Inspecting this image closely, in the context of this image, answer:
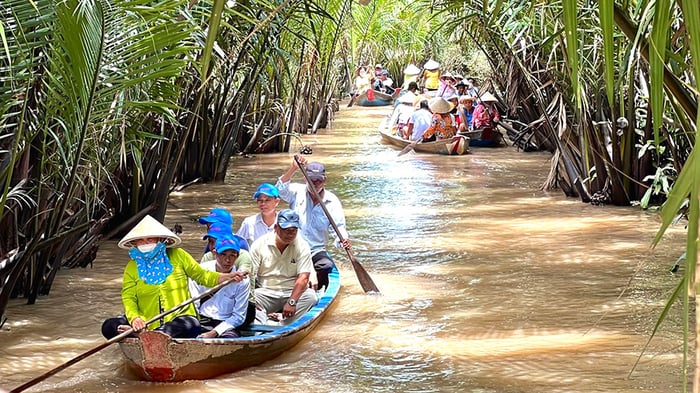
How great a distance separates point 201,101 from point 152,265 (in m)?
4.98

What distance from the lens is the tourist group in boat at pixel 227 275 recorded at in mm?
5582

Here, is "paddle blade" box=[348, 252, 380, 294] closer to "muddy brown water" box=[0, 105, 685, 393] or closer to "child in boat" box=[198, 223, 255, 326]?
"muddy brown water" box=[0, 105, 685, 393]

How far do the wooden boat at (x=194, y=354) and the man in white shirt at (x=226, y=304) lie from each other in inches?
7.7

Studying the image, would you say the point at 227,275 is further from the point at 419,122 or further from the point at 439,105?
the point at 419,122

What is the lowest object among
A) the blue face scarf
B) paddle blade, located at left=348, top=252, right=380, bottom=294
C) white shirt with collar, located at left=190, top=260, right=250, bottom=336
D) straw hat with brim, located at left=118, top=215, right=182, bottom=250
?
paddle blade, located at left=348, top=252, right=380, bottom=294

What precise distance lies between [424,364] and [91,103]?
2583 millimetres

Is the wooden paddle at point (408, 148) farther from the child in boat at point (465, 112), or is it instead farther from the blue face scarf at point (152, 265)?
the blue face scarf at point (152, 265)

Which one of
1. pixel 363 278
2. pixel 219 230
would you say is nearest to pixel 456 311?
pixel 363 278

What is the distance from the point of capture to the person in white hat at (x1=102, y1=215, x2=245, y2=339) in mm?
5559

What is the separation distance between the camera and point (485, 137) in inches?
779

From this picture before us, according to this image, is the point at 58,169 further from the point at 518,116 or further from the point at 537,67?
the point at 518,116

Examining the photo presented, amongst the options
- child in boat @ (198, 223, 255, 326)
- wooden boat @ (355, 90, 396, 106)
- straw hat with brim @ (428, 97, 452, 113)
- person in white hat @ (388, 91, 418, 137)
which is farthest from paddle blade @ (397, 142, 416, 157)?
wooden boat @ (355, 90, 396, 106)

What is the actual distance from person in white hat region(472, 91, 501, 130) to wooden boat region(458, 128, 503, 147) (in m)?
0.12

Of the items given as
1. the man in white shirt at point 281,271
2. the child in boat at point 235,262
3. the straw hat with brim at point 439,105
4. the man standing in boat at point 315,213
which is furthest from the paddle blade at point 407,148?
the child in boat at point 235,262
